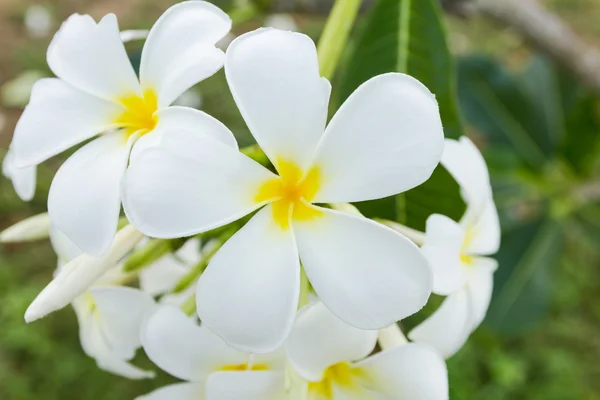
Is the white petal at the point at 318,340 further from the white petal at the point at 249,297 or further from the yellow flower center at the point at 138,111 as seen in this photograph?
the yellow flower center at the point at 138,111

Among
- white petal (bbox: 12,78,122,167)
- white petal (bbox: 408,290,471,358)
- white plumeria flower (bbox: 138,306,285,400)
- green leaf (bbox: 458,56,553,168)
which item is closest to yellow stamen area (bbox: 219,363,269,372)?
white plumeria flower (bbox: 138,306,285,400)

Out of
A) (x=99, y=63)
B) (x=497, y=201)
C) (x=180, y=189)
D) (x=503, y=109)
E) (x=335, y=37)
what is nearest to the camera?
(x=180, y=189)

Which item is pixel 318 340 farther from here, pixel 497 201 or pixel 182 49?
pixel 497 201

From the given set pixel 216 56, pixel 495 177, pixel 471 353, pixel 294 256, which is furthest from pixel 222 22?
pixel 471 353

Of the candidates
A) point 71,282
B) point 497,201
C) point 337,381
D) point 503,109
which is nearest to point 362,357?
point 337,381

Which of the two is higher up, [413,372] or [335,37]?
[335,37]

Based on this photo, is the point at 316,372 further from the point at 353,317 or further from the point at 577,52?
the point at 577,52
